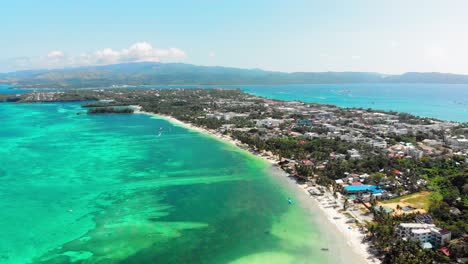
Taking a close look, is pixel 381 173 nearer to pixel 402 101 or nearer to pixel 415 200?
pixel 415 200

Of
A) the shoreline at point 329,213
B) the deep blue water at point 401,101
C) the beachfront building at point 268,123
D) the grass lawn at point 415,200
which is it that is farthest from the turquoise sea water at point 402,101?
the shoreline at point 329,213

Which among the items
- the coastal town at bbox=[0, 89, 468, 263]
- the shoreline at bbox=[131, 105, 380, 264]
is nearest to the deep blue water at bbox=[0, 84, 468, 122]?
the coastal town at bbox=[0, 89, 468, 263]

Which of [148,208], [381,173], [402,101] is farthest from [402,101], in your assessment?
[148,208]

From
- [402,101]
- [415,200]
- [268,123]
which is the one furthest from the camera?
[402,101]

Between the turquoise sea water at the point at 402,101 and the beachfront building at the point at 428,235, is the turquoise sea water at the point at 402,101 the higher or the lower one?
the higher one

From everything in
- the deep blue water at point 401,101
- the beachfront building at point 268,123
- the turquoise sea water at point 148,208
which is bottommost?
the turquoise sea water at point 148,208

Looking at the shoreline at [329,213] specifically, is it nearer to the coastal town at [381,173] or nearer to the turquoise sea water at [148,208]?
the coastal town at [381,173]

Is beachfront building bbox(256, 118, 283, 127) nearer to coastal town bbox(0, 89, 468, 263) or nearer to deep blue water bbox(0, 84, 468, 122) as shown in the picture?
coastal town bbox(0, 89, 468, 263)
